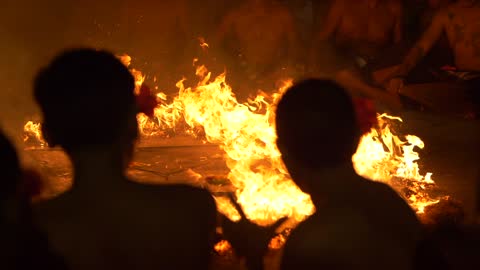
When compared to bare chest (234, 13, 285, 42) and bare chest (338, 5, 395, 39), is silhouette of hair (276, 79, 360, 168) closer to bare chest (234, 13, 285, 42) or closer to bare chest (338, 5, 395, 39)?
bare chest (234, 13, 285, 42)

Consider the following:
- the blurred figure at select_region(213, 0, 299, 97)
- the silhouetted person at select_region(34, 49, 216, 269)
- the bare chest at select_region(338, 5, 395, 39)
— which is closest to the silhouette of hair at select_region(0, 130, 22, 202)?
the silhouetted person at select_region(34, 49, 216, 269)

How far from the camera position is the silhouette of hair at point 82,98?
1.69 metres

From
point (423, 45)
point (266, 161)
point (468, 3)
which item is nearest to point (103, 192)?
point (266, 161)

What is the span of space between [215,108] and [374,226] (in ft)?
13.5

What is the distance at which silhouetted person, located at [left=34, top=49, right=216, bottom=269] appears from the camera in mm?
1662

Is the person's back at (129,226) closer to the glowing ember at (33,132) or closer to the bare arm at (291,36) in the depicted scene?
the glowing ember at (33,132)

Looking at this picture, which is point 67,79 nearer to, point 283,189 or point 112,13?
point 283,189

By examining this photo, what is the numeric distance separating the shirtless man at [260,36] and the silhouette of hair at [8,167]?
7.48 meters

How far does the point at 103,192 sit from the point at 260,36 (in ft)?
24.4

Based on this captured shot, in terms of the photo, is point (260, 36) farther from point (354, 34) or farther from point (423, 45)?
point (423, 45)

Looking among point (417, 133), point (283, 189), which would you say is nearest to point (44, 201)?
point (283, 189)

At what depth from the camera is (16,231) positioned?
148 centimetres

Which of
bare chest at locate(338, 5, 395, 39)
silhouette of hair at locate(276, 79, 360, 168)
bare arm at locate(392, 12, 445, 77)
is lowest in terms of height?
silhouette of hair at locate(276, 79, 360, 168)

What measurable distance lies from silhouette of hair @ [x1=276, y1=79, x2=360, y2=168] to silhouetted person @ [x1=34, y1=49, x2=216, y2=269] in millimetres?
384
